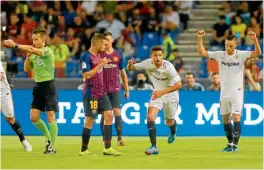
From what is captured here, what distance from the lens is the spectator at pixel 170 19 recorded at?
29.7 meters

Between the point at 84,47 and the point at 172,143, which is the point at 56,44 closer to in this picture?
the point at 84,47

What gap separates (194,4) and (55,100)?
14.5 metres

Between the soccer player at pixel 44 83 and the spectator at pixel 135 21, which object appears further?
the spectator at pixel 135 21

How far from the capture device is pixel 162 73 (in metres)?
17.5

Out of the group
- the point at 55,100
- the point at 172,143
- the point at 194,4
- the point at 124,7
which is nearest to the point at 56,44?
the point at 124,7

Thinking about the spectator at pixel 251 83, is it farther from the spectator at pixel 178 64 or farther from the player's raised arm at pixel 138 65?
the player's raised arm at pixel 138 65

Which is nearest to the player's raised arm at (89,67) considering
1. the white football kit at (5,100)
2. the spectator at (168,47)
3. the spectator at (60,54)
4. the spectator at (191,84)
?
the white football kit at (5,100)

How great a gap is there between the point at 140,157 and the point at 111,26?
1369 centimetres

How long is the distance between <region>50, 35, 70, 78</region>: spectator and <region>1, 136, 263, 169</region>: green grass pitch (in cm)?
738

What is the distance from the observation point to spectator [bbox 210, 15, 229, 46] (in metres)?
28.6

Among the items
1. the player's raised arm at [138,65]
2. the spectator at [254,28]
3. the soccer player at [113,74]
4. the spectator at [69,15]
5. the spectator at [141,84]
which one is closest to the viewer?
the player's raised arm at [138,65]

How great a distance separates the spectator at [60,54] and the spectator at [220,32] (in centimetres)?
431

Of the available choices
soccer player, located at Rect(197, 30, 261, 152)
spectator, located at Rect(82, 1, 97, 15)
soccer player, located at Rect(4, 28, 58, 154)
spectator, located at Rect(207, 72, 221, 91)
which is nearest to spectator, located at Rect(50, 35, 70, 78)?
spectator, located at Rect(82, 1, 97, 15)

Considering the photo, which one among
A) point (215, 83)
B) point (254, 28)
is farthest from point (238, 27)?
point (215, 83)
